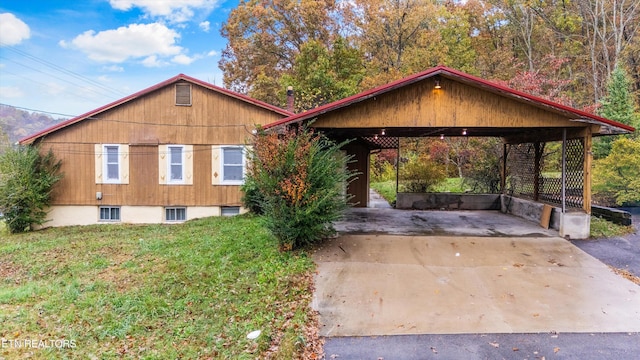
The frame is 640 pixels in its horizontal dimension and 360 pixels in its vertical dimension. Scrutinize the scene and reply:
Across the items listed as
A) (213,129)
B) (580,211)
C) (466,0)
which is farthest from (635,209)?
(466,0)

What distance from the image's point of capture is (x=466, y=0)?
90.1ft

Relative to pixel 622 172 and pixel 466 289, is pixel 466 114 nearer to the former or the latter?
pixel 466 289

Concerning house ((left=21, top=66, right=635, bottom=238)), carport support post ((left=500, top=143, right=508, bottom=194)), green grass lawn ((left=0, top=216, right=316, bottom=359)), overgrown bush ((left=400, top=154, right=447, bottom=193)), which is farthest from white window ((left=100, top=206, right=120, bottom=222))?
carport support post ((left=500, top=143, right=508, bottom=194))

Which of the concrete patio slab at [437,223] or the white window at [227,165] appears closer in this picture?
the concrete patio slab at [437,223]

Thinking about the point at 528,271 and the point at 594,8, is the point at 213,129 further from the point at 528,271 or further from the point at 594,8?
the point at 594,8

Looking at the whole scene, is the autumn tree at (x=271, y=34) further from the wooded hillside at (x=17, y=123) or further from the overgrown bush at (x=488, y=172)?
the wooded hillside at (x=17, y=123)

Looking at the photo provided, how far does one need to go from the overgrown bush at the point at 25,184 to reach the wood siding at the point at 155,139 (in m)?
0.41

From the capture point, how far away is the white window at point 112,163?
13.0 m

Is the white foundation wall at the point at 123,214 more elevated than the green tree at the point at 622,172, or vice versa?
the green tree at the point at 622,172

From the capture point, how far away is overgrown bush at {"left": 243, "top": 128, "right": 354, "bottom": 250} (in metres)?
6.62

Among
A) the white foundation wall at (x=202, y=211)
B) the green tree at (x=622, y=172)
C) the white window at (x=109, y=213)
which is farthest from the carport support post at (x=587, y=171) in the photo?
the white window at (x=109, y=213)

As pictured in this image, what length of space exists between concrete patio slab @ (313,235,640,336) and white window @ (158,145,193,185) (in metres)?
7.48

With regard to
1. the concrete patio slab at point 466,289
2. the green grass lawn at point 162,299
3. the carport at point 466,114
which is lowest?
the green grass lawn at point 162,299

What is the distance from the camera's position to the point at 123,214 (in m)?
13.2
